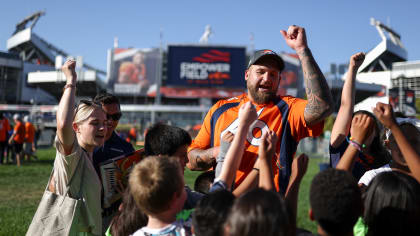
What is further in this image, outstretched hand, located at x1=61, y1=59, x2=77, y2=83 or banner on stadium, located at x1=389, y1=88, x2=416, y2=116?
banner on stadium, located at x1=389, y1=88, x2=416, y2=116

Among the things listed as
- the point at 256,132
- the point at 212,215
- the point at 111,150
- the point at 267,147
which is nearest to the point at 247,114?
the point at 267,147

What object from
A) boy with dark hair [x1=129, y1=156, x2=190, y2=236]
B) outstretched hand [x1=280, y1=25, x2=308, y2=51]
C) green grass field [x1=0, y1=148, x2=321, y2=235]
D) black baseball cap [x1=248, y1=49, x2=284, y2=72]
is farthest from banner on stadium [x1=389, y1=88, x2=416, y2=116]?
boy with dark hair [x1=129, y1=156, x2=190, y2=236]

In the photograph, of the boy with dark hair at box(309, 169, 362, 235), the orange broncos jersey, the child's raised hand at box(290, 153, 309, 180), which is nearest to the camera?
the boy with dark hair at box(309, 169, 362, 235)

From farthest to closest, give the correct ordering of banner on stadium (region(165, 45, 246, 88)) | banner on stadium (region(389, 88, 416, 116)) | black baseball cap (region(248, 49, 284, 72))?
1. banner on stadium (region(165, 45, 246, 88))
2. banner on stadium (region(389, 88, 416, 116))
3. black baseball cap (region(248, 49, 284, 72))

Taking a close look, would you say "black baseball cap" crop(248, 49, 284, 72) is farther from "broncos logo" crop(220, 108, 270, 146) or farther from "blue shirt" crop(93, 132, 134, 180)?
"blue shirt" crop(93, 132, 134, 180)

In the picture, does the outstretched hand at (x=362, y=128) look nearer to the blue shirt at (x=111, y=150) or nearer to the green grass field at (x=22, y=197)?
the blue shirt at (x=111, y=150)

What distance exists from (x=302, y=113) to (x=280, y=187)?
57 centimetres

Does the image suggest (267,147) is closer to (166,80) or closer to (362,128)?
(362,128)

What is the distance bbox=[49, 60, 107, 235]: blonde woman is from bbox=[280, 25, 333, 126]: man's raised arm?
154cm

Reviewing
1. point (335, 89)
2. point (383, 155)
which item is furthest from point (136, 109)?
point (383, 155)

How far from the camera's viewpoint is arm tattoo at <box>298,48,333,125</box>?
261 cm

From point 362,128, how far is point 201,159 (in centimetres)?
128

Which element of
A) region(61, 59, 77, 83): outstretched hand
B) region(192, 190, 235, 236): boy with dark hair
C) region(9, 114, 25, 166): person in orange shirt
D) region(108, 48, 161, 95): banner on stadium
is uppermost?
region(108, 48, 161, 95): banner on stadium

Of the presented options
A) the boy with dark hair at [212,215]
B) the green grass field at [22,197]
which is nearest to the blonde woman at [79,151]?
the boy with dark hair at [212,215]
